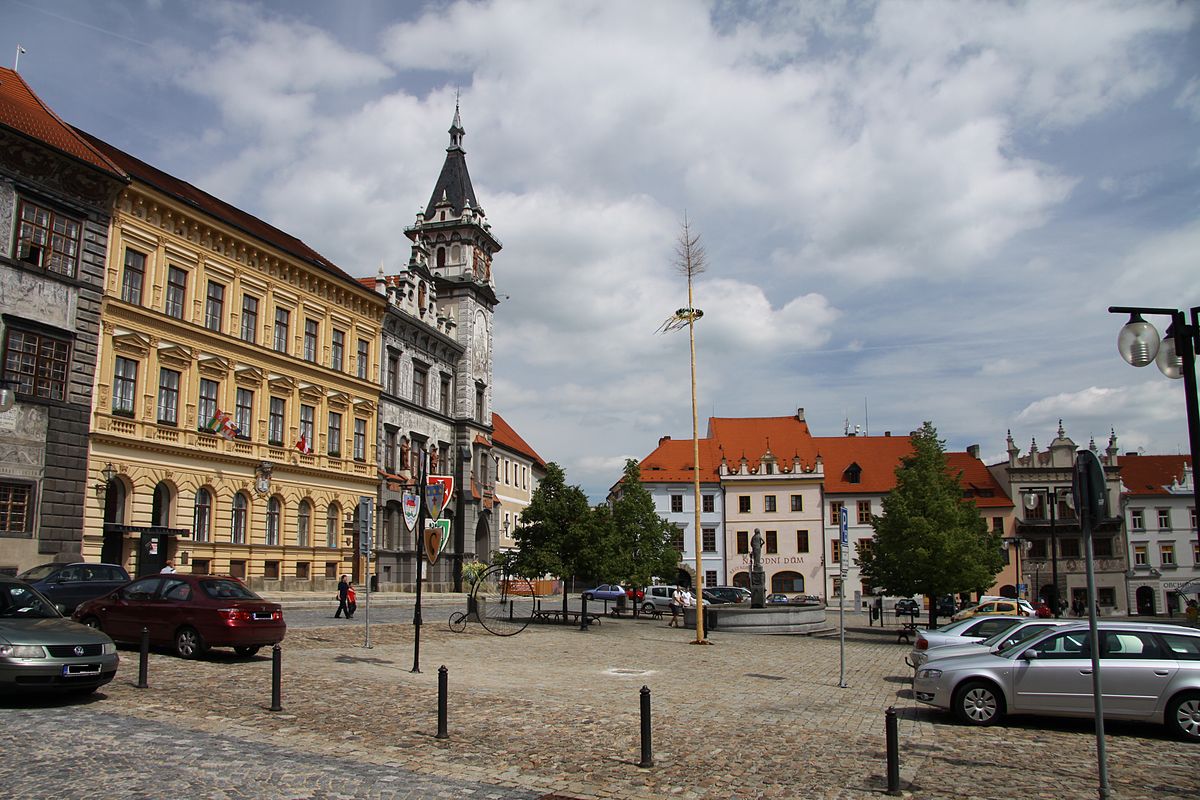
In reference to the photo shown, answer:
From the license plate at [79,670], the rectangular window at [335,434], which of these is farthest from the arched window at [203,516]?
the license plate at [79,670]

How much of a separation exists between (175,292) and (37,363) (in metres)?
7.59

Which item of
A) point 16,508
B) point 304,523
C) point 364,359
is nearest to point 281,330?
point 364,359

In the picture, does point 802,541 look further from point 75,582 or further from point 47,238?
point 75,582

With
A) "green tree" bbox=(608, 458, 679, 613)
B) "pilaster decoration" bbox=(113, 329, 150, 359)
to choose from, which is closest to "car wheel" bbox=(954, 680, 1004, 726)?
"green tree" bbox=(608, 458, 679, 613)

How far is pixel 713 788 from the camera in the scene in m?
8.77

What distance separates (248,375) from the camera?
129 ft

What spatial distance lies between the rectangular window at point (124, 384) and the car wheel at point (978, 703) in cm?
3024

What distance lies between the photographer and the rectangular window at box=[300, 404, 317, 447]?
42875 millimetres

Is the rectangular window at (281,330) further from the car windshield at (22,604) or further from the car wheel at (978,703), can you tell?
the car wheel at (978,703)

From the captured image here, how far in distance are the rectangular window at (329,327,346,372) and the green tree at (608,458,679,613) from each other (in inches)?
626

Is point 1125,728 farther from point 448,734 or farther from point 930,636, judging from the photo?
point 448,734

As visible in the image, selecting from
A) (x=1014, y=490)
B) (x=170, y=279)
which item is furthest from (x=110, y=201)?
(x=1014, y=490)

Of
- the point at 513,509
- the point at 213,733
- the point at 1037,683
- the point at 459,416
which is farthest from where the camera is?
the point at 513,509

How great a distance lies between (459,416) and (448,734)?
48.8 meters
